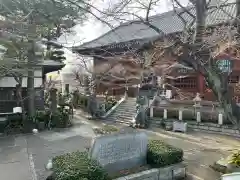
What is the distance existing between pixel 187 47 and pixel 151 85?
15.6 meters

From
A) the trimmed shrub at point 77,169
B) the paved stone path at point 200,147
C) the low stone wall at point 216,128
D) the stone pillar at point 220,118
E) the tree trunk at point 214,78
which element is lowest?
the paved stone path at point 200,147

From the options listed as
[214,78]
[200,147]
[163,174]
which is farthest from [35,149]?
[214,78]

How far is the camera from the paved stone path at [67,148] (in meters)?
9.44

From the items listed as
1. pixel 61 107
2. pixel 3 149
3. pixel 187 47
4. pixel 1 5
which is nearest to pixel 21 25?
pixel 1 5

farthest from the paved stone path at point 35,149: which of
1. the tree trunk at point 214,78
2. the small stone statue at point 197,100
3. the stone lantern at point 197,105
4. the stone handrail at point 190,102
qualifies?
the small stone statue at point 197,100

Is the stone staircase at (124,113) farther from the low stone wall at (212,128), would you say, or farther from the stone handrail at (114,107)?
the low stone wall at (212,128)

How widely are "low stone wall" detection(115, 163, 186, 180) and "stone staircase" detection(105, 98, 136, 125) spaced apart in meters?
10.9

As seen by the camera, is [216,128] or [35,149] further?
[216,128]

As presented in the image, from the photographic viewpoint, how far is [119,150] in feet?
28.0

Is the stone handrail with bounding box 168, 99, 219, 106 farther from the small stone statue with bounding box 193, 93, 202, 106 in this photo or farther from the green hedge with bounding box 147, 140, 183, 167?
the green hedge with bounding box 147, 140, 183, 167

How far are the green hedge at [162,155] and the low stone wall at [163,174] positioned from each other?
18 cm

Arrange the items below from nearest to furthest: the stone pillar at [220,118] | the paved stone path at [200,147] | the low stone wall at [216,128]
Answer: the paved stone path at [200,147] → the low stone wall at [216,128] → the stone pillar at [220,118]

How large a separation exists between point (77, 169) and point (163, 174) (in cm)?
319

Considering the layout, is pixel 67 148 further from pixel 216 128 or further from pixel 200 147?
pixel 216 128
